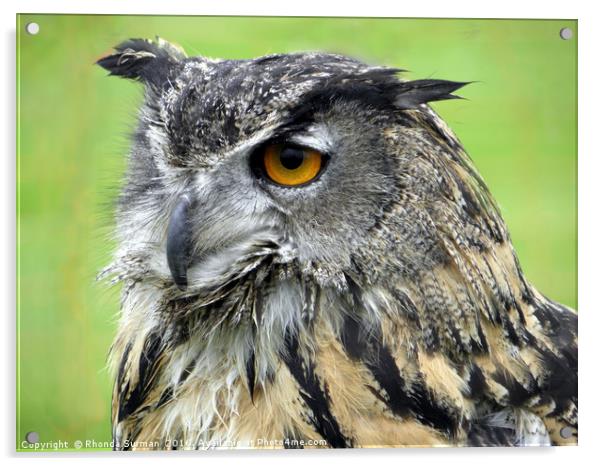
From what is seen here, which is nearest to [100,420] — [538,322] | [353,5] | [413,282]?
[413,282]

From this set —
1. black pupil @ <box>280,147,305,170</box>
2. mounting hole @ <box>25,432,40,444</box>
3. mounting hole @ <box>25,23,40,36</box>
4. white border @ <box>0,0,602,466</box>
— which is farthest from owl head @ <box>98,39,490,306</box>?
mounting hole @ <box>25,432,40,444</box>

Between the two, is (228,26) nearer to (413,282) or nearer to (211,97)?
(211,97)

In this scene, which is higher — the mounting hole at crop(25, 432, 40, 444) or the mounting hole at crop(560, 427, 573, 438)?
the mounting hole at crop(25, 432, 40, 444)

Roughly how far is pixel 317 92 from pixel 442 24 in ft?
1.78

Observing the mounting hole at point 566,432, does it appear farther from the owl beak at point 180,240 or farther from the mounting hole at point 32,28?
the mounting hole at point 32,28

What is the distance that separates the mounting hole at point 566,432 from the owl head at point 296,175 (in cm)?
56

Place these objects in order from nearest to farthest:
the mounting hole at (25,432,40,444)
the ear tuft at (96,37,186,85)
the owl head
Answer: the owl head < the ear tuft at (96,37,186,85) < the mounting hole at (25,432,40,444)

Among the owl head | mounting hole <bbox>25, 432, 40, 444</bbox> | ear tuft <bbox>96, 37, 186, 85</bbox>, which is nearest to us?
the owl head

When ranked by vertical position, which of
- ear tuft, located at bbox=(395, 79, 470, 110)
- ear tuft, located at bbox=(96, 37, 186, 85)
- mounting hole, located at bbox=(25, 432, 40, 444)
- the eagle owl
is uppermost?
ear tuft, located at bbox=(96, 37, 186, 85)

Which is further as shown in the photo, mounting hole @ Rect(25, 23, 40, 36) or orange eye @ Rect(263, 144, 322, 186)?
mounting hole @ Rect(25, 23, 40, 36)

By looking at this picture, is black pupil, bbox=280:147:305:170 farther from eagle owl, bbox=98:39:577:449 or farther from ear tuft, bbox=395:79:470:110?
ear tuft, bbox=395:79:470:110

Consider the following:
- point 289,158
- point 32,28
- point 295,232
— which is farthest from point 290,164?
point 32,28

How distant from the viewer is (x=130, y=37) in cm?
174

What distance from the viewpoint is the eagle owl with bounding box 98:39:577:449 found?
145cm
